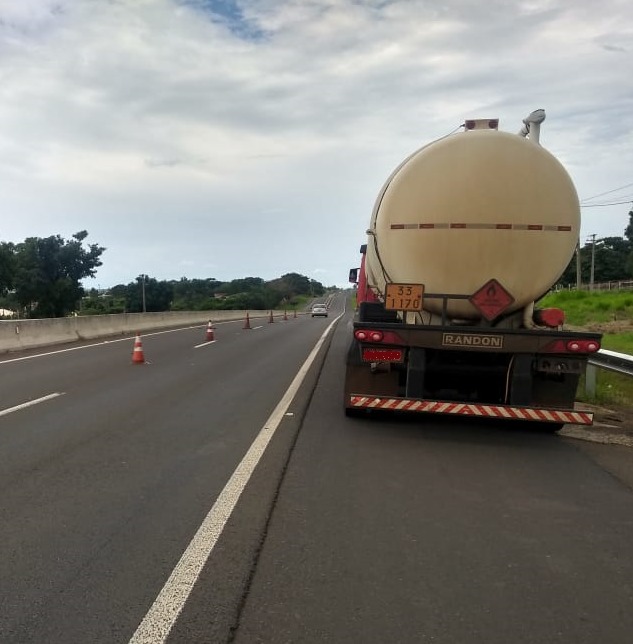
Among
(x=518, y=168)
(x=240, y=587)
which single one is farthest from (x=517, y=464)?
(x=240, y=587)

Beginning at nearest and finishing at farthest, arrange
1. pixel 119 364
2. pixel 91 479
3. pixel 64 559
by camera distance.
Answer: pixel 64 559, pixel 91 479, pixel 119 364

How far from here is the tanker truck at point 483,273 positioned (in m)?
7.08

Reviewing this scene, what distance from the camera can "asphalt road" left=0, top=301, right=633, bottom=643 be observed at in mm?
3277

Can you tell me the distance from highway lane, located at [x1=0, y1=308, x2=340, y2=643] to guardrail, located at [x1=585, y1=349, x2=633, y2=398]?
200 inches

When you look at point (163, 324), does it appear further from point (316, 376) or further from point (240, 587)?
point (240, 587)

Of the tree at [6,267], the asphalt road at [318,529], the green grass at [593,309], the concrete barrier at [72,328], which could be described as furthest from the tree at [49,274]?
the asphalt road at [318,529]

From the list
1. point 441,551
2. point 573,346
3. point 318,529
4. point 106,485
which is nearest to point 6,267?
point 106,485

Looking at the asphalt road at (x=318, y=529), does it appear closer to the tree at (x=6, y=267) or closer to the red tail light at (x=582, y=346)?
the red tail light at (x=582, y=346)

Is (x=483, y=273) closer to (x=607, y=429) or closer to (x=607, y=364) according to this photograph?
(x=607, y=429)

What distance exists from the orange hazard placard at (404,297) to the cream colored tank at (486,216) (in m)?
0.21

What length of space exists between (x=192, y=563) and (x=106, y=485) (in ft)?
6.10

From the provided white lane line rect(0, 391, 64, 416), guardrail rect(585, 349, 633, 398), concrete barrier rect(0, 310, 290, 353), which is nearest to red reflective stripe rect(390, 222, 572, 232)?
guardrail rect(585, 349, 633, 398)

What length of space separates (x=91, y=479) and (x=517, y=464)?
4121mm

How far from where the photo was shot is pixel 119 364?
14719 mm
